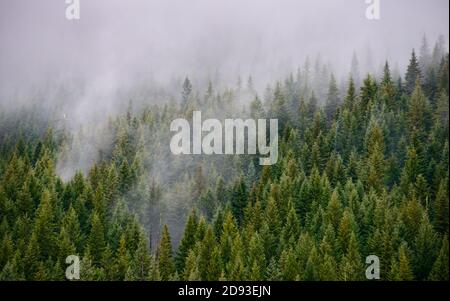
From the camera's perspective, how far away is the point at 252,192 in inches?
1209

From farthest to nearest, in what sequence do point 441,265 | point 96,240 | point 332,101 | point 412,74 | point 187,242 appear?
1. point 332,101
2. point 412,74
3. point 96,240
4. point 187,242
5. point 441,265

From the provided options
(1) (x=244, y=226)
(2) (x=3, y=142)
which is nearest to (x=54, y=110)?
(2) (x=3, y=142)

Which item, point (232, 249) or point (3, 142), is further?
point (3, 142)

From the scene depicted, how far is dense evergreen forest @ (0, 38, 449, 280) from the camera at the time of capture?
2667 cm

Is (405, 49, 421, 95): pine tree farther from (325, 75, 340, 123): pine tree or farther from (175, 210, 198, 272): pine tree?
(175, 210, 198, 272): pine tree

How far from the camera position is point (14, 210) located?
98.3ft

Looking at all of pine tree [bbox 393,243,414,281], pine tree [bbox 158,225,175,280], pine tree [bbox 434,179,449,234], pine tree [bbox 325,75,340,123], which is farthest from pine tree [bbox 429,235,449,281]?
pine tree [bbox 325,75,340,123]

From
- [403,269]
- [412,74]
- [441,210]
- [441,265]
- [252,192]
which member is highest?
[412,74]

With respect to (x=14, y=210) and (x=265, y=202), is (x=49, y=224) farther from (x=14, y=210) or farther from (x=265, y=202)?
(x=265, y=202)

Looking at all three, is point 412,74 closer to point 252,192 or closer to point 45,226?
point 252,192

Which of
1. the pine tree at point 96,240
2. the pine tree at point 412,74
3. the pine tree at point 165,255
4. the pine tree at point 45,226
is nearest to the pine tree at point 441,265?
the pine tree at point 412,74

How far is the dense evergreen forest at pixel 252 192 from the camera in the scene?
26.7 metres

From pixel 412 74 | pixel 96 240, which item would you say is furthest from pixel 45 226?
pixel 412 74
